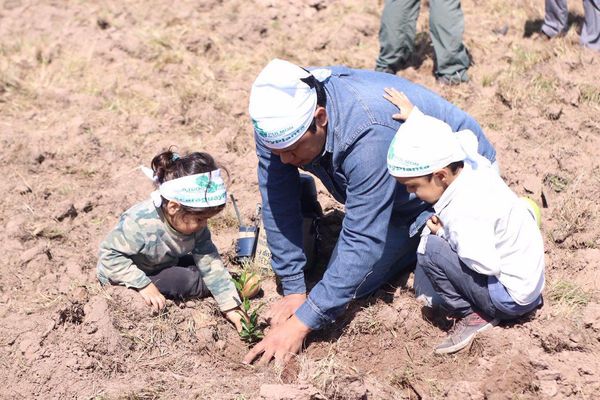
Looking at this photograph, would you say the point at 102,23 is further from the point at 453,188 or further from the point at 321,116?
the point at 453,188

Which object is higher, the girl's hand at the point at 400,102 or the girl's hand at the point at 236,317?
the girl's hand at the point at 400,102

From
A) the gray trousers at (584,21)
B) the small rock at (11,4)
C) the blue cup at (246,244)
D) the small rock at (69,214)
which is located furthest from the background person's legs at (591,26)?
the small rock at (11,4)

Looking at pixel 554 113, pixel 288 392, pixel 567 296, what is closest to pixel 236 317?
pixel 288 392

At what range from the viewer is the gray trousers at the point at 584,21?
6004 millimetres

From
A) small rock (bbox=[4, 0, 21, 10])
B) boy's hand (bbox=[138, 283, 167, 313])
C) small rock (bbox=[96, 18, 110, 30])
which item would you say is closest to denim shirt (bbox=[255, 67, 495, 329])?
boy's hand (bbox=[138, 283, 167, 313])

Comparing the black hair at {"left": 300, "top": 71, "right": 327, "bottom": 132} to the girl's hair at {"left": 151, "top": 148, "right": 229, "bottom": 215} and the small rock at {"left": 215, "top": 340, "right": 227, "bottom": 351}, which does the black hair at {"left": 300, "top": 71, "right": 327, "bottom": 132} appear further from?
the small rock at {"left": 215, "top": 340, "right": 227, "bottom": 351}

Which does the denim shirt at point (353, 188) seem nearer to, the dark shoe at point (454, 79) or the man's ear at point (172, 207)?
the man's ear at point (172, 207)

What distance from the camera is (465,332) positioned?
3.64 metres

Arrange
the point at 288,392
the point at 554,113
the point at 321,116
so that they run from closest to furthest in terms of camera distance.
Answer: the point at 288,392, the point at 321,116, the point at 554,113

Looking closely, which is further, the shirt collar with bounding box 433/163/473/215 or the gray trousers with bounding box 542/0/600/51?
the gray trousers with bounding box 542/0/600/51

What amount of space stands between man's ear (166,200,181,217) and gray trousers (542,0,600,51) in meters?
3.82

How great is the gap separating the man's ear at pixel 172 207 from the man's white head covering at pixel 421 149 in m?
0.99

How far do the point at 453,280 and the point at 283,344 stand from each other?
0.81m

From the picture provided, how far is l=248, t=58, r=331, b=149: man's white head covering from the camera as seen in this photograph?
3.29 meters
